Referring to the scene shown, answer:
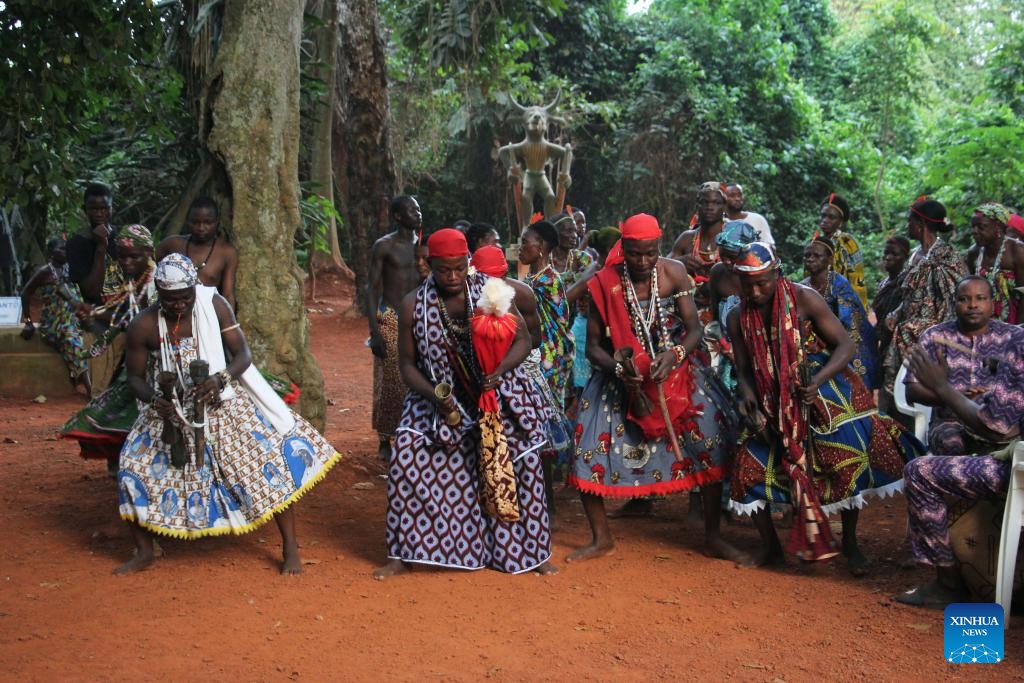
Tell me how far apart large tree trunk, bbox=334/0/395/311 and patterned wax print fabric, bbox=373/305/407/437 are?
7.86m

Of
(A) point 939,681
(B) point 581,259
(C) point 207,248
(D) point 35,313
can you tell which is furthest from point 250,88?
(D) point 35,313

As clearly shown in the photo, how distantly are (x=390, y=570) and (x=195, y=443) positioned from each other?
122 cm

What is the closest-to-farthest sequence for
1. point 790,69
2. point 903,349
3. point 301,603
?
point 301,603, point 903,349, point 790,69

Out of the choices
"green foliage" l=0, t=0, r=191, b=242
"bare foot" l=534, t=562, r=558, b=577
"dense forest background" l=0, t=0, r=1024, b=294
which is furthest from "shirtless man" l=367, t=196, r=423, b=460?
"dense forest background" l=0, t=0, r=1024, b=294

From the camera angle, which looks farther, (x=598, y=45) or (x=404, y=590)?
(x=598, y=45)

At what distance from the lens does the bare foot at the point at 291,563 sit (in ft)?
19.2

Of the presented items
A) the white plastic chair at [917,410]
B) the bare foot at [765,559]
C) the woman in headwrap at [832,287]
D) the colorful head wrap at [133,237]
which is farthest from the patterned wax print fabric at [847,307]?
the colorful head wrap at [133,237]

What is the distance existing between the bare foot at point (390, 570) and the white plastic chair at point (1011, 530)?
115 inches

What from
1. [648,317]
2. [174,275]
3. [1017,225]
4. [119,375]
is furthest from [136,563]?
[1017,225]

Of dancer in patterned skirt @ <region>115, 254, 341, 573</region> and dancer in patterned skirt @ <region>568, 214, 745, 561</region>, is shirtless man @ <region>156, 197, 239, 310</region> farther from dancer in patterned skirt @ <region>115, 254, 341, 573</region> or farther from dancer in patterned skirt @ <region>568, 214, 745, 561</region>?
dancer in patterned skirt @ <region>568, 214, 745, 561</region>

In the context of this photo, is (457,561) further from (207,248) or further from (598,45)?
(598,45)

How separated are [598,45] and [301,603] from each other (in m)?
19.1

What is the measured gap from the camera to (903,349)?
8094 mm

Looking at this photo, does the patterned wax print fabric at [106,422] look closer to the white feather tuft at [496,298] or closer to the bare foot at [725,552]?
the white feather tuft at [496,298]
